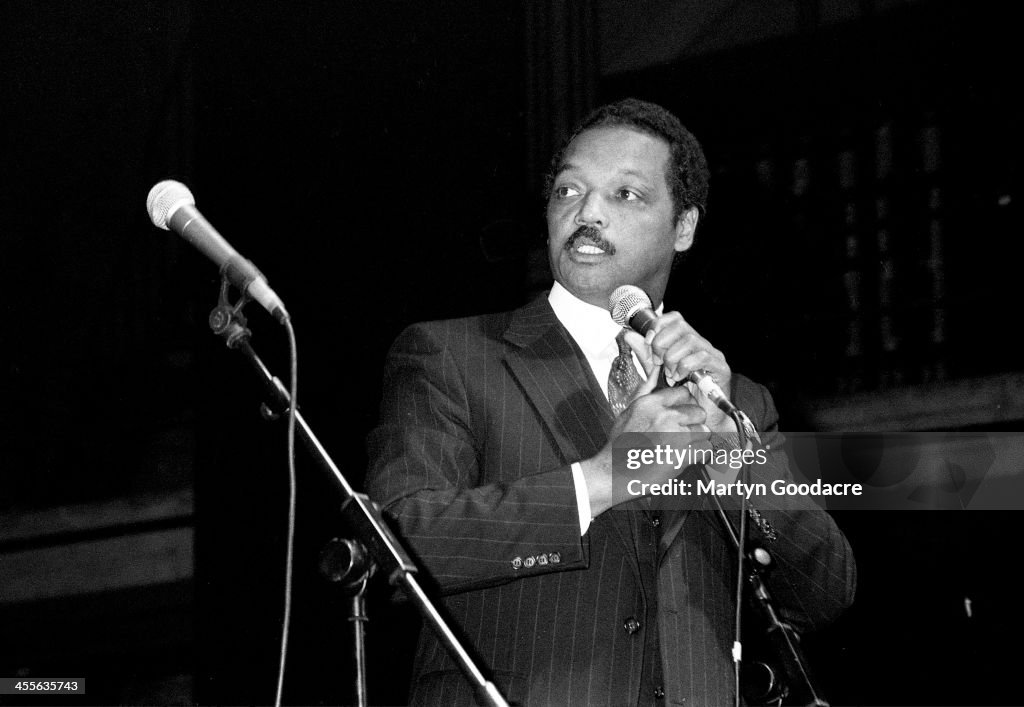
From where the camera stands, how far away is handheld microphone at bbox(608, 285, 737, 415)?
1.67 meters

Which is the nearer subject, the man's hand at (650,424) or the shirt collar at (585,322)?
the man's hand at (650,424)

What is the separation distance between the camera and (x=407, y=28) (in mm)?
3881

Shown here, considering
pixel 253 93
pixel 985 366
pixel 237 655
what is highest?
pixel 253 93

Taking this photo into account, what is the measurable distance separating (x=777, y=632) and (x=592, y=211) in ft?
3.61

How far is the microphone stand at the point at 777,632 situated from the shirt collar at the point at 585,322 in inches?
26.3

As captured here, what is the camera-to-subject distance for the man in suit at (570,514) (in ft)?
6.03

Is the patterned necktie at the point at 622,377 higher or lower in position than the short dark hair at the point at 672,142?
lower

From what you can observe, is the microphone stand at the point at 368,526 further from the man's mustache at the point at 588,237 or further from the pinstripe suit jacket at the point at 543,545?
the man's mustache at the point at 588,237

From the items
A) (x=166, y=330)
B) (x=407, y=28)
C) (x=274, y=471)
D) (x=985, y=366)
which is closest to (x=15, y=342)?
(x=166, y=330)

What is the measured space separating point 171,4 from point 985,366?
282 cm

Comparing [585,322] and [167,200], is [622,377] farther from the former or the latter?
[167,200]

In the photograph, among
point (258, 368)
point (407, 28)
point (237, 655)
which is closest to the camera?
point (258, 368)

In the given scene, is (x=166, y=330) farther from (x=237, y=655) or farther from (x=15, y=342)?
(x=237, y=655)

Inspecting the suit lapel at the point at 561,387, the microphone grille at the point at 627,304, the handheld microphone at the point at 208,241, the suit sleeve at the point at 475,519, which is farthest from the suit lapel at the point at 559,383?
the handheld microphone at the point at 208,241
